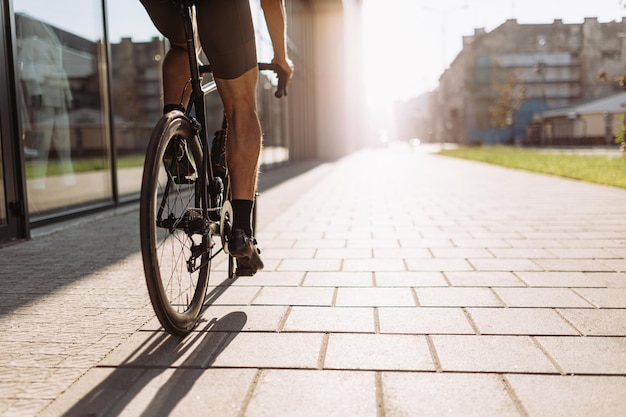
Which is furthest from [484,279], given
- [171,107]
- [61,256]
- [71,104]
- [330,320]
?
[71,104]

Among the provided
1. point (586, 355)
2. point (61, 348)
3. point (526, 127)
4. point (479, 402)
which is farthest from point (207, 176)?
point (526, 127)

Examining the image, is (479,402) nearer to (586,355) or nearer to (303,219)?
(586,355)

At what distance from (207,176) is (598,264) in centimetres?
241

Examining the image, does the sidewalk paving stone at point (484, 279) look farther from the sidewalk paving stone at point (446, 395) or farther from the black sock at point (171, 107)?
the black sock at point (171, 107)

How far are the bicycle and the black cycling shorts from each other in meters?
0.06

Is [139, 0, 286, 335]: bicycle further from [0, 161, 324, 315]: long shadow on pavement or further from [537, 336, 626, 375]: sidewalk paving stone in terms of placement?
[537, 336, 626, 375]: sidewalk paving stone

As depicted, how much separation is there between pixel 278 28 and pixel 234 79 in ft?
1.59

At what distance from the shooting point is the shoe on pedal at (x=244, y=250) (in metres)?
2.34

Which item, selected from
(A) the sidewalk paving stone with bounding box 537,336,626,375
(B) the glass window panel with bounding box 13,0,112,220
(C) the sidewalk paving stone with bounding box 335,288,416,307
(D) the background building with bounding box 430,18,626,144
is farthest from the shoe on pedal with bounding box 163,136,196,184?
(D) the background building with bounding box 430,18,626,144

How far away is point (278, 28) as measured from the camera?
2695 mm

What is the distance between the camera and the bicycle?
6.21 feet

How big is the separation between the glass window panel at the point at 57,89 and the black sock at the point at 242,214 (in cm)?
387

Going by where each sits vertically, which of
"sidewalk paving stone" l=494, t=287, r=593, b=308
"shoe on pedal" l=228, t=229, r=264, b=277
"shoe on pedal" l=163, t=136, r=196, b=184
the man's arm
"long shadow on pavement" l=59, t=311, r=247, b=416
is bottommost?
"sidewalk paving stone" l=494, t=287, r=593, b=308

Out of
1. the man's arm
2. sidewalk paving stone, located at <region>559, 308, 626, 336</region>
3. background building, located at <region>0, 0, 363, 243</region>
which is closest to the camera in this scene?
sidewalk paving stone, located at <region>559, 308, 626, 336</region>
